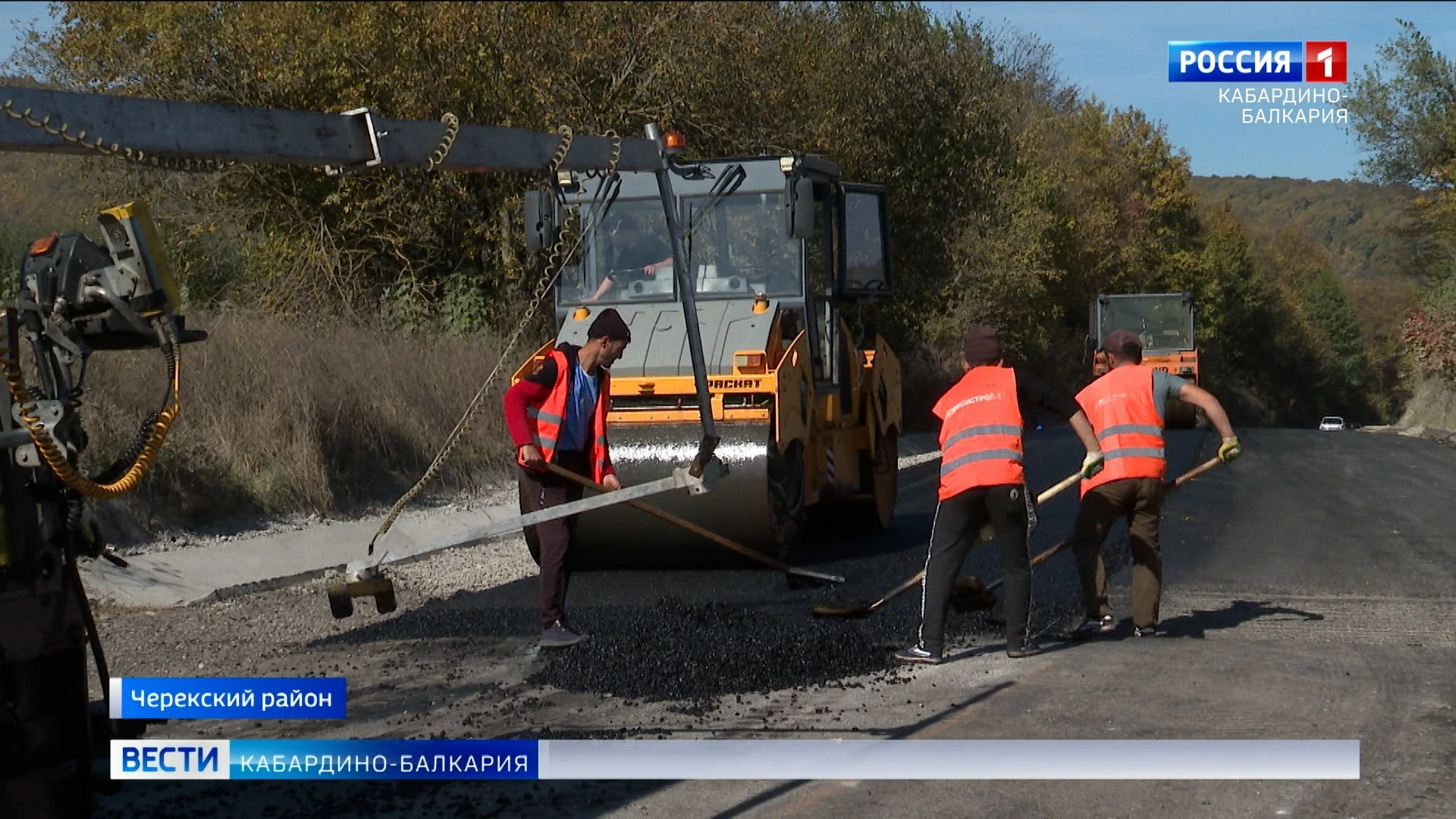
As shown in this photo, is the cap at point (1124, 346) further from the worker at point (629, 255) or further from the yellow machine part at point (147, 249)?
the yellow machine part at point (147, 249)

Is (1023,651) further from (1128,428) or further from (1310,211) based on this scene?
(1310,211)

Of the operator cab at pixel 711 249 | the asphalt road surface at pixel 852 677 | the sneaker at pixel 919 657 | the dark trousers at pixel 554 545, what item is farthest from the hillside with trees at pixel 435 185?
the sneaker at pixel 919 657

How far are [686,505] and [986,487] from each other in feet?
8.91

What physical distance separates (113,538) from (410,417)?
13.8 ft

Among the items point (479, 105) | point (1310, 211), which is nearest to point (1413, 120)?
point (479, 105)

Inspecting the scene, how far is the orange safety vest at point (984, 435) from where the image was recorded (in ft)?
23.3

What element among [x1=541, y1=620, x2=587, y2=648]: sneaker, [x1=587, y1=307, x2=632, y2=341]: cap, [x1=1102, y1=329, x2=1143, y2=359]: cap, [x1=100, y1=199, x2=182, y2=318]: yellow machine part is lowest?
[x1=541, y1=620, x2=587, y2=648]: sneaker

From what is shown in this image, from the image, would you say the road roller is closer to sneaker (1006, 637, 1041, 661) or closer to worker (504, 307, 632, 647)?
worker (504, 307, 632, 647)

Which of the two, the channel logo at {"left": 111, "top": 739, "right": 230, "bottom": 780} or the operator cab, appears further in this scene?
the operator cab

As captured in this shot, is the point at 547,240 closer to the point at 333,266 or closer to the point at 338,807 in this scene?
the point at 338,807

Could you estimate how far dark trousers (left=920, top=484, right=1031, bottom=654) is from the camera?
23.3ft

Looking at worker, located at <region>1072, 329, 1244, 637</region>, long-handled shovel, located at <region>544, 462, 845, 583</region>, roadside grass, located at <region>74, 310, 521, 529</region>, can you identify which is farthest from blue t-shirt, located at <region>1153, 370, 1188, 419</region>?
roadside grass, located at <region>74, 310, 521, 529</region>

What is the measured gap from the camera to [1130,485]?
7.73 m

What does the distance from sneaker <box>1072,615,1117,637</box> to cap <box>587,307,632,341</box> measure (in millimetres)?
2766
